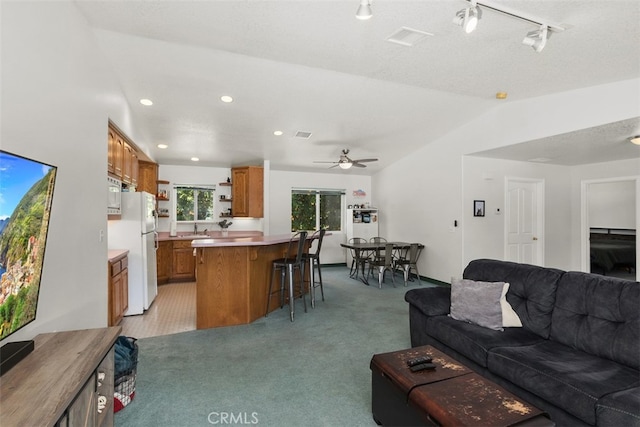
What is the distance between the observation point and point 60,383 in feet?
4.04

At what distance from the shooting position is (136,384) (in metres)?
2.46

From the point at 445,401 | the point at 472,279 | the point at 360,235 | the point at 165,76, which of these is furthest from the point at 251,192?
the point at 445,401

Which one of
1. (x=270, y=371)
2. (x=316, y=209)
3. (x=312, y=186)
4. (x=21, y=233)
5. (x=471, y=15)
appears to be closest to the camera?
(x=21, y=233)

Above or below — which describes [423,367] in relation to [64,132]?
below

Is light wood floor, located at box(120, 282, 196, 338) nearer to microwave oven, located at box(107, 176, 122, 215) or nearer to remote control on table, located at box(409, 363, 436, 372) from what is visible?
microwave oven, located at box(107, 176, 122, 215)

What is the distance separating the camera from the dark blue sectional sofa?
5.25 feet

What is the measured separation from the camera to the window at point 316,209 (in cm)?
761

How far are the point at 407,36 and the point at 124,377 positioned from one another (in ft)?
11.4

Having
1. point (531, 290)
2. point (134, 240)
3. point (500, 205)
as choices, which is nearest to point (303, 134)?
point (134, 240)

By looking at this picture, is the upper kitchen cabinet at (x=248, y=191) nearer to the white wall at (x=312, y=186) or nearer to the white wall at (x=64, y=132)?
the white wall at (x=312, y=186)

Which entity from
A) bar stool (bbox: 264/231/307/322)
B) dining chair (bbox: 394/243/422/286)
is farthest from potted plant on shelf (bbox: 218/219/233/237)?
dining chair (bbox: 394/243/422/286)

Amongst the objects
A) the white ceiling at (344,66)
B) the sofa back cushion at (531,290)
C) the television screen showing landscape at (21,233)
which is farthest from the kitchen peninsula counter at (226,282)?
the sofa back cushion at (531,290)

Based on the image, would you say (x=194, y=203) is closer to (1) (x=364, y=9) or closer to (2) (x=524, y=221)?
(1) (x=364, y=9)

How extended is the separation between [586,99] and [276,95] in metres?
3.65
